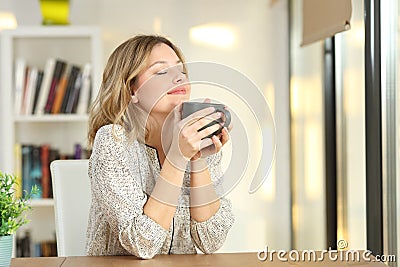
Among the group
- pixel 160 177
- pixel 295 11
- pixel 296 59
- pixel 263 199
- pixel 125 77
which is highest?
pixel 295 11

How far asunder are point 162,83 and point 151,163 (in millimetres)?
261

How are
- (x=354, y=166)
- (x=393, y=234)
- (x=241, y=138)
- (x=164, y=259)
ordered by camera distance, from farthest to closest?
1. (x=354, y=166)
2. (x=393, y=234)
3. (x=164, y=259)
4. (x=241, y=138)

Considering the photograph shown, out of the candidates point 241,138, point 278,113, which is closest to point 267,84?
point 278,113

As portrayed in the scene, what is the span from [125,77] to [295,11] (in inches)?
79.4

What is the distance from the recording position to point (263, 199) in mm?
3717

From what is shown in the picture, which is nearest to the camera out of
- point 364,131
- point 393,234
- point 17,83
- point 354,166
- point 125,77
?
point 125,77

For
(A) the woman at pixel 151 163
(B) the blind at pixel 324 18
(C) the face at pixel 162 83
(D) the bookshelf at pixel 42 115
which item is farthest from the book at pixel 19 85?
(C) the face at pixel 162 83

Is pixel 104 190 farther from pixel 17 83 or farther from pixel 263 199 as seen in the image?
pixel 263 199

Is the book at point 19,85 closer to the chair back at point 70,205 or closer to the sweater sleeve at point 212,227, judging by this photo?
the chair back at point 70,205

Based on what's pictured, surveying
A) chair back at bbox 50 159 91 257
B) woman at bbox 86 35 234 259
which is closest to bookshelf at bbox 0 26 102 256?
chair back at bbox 50 159 91 257

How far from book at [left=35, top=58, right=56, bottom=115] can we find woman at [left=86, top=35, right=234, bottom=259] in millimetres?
1576

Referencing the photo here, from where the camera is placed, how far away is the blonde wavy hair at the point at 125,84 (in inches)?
68.7

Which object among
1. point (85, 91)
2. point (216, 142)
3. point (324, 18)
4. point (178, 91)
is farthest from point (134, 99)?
point (85, 91)

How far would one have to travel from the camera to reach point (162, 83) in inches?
64.5
